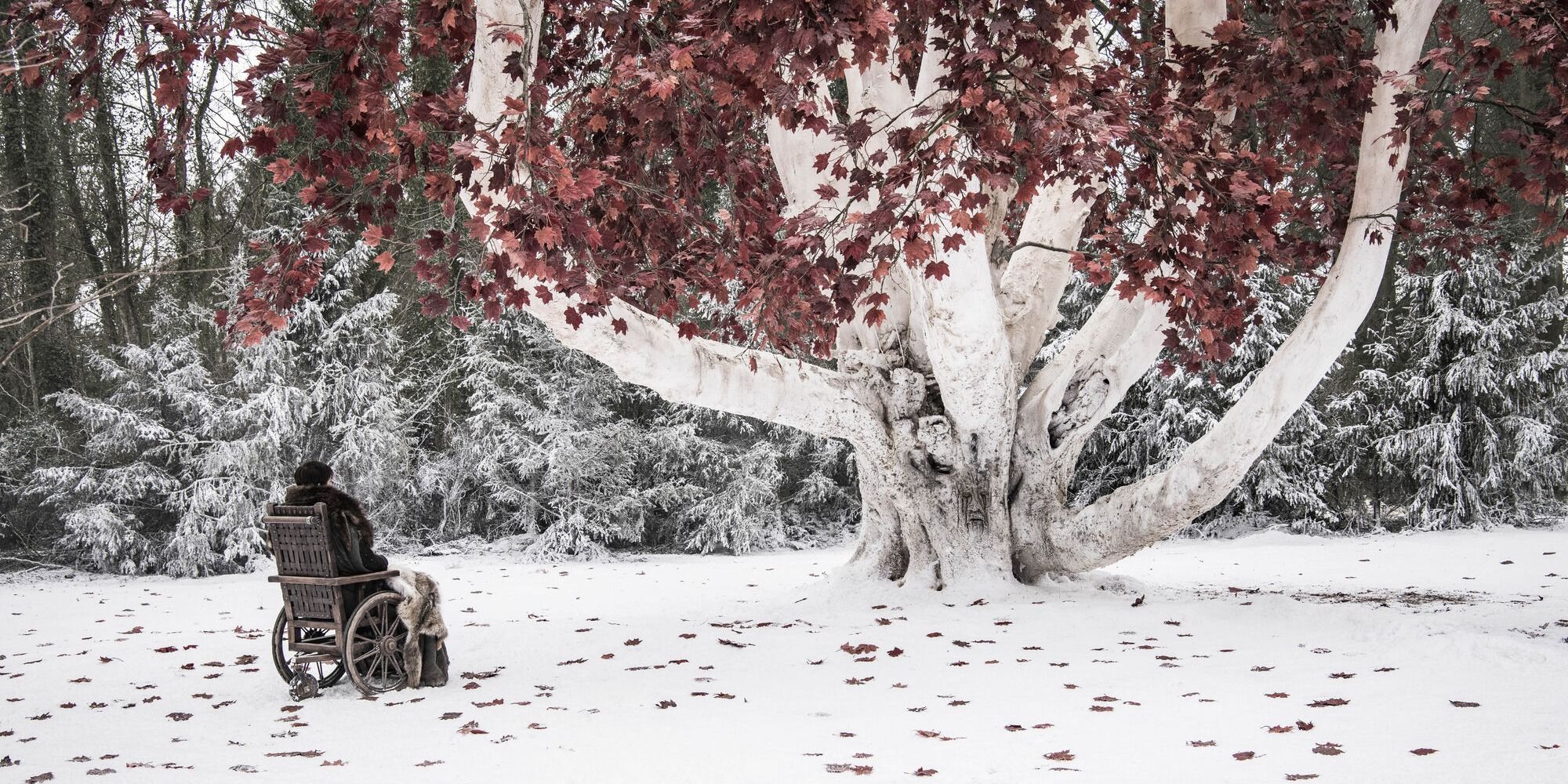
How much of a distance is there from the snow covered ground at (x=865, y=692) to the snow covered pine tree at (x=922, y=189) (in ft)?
3.67

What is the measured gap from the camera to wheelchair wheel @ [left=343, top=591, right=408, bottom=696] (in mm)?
5066

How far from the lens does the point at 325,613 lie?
510cm

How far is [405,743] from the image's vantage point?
4203 mm

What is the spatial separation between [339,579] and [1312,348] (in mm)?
5565

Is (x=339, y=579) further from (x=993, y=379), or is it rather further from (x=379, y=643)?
(x=993, y=379)

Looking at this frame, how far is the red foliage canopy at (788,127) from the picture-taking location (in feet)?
13.8

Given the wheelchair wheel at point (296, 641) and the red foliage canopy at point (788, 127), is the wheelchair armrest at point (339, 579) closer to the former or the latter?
the wheelchair wheel at point (296, 641)

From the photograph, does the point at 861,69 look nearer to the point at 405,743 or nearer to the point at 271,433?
the point at 405,743

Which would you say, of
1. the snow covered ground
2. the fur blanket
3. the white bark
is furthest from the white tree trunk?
the fur blanket

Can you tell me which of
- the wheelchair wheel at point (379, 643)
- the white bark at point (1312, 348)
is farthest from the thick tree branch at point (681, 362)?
the white bark at point (1312, 348)

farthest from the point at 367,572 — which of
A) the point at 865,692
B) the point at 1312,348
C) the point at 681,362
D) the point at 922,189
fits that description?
the point at 1312,348

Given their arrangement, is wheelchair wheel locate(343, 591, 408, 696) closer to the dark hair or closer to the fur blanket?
the fur blanket

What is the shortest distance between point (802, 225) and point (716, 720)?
Result: 2.39 meters

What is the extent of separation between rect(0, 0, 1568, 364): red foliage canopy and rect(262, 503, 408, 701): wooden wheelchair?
1.00 meters
